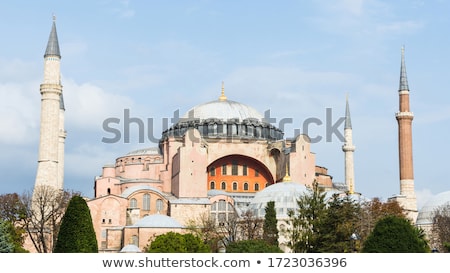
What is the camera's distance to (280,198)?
39.7 m

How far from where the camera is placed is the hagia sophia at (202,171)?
3903 centimetres

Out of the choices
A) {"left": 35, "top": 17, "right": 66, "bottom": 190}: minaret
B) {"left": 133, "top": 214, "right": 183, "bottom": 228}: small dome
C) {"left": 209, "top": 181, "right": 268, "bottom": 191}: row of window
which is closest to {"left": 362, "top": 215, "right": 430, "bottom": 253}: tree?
{"left": 133, "top": 214, "right": 183, "bottom": 228}: small dome

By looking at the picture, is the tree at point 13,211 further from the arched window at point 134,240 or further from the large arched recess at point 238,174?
the large arched recess at point 238,174

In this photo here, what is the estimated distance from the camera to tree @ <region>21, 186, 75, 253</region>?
Result: 3631 centimetres

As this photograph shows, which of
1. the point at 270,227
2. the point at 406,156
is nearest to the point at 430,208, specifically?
the point at 406,156

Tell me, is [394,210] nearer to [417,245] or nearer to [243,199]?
[243,199]

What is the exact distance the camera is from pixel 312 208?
26.0 metres

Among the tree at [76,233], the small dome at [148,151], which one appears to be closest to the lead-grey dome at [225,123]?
the small dome at [148,151]

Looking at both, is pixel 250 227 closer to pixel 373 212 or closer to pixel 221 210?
pixel 221 210

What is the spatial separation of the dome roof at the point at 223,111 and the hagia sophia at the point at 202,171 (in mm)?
57
